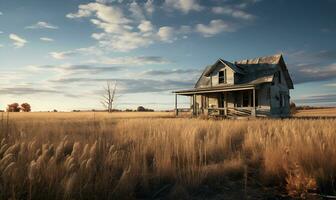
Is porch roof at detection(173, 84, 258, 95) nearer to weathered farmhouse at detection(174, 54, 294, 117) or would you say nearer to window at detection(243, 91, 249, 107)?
weathered farmhouse at detection(174, 54, 294, 117)

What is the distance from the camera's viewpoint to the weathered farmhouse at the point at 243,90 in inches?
935

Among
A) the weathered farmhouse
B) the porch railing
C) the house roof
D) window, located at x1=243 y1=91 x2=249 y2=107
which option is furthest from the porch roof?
window, located at x1=243 y1=91 x2=249 y2=107

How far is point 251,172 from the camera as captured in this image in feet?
16.0

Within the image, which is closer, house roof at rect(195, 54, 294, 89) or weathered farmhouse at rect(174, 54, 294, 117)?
weathered farmhouse at rect(174, 54, 294, 117)

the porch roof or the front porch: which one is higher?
the porch roof

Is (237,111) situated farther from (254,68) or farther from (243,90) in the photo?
(254,68)

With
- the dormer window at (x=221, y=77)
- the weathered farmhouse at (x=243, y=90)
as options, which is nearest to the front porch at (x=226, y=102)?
the weathered farmhouse at (x=243, y=90)

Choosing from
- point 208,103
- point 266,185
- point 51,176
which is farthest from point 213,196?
point 208,103

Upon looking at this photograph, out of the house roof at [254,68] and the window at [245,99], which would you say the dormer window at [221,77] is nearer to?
the house roof at [254,68]

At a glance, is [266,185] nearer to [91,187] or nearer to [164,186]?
[164,186]

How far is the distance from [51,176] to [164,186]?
5.00 feet

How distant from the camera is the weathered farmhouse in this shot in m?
23.8

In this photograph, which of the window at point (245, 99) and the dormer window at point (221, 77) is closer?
the window at point (245, 99)

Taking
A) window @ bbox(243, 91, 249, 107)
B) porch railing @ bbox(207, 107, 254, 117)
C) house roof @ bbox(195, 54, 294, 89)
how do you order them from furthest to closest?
1. window @ bbox(243, 91, 249, 107)
2. house roof @ bbox(195, 54, 294, 89)
3. porch railing @ bbox(207, 107, 254, 117)
